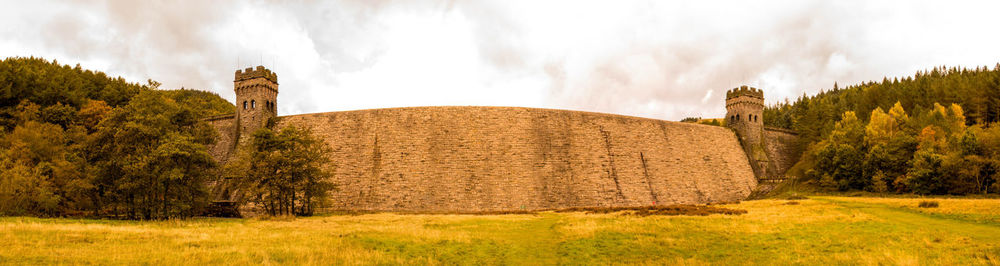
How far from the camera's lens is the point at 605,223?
31.0m

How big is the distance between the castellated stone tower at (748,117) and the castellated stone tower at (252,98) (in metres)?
69.2

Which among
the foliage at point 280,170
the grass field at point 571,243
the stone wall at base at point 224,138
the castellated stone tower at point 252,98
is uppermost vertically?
the castellated stone tower at point 252,98

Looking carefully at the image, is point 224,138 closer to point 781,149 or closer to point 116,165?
point 116,165

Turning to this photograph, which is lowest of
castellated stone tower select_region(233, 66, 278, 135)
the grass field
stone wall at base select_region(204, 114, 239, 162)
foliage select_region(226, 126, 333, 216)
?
the grass field

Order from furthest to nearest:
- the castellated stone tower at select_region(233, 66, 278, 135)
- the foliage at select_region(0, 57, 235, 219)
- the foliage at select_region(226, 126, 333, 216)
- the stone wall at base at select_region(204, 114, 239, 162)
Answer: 1. the castellated stone tower at select_region(233, 66, 278, 135)
2. the stone wall at base at select_region(204, 114, 239, 162)
3. the foliage at select_region(226, 126, 333, 216)
4. the foliage at select_region(0, 57, 235, 219)

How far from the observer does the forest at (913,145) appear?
5062 cm

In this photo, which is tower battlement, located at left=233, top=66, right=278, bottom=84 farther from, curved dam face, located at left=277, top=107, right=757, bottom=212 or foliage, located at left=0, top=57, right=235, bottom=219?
foliage, located at left=0, top=57, right=235, bottom=219

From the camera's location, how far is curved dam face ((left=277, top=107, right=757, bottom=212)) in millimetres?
54875

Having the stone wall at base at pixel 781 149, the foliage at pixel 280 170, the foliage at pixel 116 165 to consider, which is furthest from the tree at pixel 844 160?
the foliage at pixel 116 165

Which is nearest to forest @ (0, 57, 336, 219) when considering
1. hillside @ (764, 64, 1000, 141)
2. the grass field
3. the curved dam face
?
the curved dam face

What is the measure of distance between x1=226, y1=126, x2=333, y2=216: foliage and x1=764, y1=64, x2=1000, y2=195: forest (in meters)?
60.0

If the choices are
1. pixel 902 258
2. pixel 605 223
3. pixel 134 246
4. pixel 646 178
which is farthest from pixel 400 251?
pixel 646 178

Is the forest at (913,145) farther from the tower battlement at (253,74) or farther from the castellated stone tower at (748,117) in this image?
the tower battlement at (253,74)

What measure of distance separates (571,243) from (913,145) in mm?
56435
